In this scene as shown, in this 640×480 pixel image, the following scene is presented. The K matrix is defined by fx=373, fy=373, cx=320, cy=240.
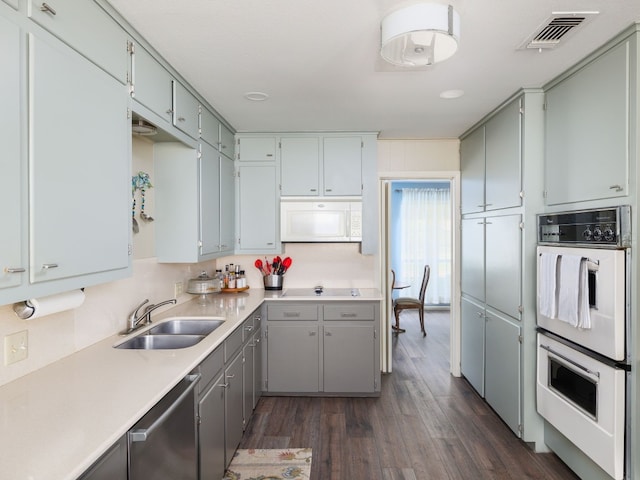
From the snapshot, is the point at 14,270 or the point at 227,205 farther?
the point at 227,205

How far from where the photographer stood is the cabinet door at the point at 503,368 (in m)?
2.68

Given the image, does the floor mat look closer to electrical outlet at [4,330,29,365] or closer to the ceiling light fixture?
electrical outlet at [4,330,29,365]

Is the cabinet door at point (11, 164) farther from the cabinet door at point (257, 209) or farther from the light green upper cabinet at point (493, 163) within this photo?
the light green upper cabinet at point (493, 163)

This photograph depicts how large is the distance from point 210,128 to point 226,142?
42cm

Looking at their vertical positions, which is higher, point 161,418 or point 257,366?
point 161,418

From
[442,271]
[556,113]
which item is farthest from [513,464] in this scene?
[442,271]

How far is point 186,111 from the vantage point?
2.45 metres

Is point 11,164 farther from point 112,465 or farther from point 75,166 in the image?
point 112,465

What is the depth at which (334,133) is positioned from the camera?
141 inches

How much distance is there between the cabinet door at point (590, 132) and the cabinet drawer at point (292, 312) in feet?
6.69

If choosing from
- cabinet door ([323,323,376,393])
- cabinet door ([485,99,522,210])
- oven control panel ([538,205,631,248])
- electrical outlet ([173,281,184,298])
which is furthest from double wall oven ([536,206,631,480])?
electrical outlet ([173,281,184,298])

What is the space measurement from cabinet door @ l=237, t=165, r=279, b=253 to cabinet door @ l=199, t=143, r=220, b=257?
51 centimetres

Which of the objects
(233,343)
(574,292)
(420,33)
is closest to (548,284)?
(574,292)

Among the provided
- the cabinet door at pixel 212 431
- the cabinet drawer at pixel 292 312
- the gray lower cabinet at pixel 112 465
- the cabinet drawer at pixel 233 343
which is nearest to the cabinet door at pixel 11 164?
the gray lower cabinet at pixel 112 465
